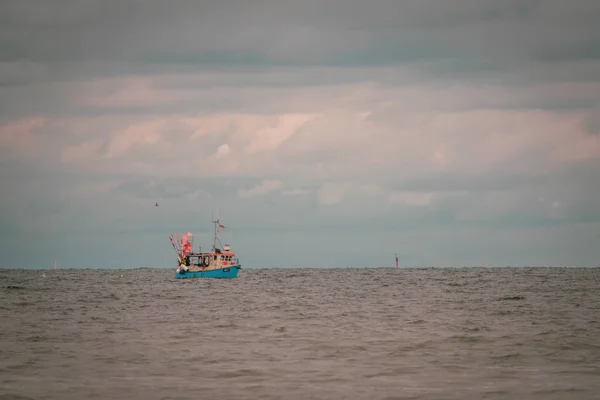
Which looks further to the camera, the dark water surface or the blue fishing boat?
the blue fishing boat

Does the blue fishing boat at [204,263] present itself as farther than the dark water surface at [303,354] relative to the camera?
Yes

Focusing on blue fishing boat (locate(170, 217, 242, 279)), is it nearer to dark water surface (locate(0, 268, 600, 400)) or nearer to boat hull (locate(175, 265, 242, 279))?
boat hull (locate(175, 265, 242, 279))

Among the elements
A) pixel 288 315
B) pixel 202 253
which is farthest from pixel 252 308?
pixel 202 253

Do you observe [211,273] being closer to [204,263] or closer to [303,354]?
[204,263]

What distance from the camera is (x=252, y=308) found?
70.5 m

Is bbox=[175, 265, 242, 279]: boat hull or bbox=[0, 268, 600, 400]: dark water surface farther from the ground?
bbox=[175, 265, 242, 279]: boat hull

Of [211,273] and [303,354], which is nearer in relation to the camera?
[303,354]

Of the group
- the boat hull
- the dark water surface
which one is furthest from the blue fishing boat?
the dark water surface

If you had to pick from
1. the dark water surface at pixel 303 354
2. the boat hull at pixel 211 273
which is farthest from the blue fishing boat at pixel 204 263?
the dark water surface at pixel 303 354

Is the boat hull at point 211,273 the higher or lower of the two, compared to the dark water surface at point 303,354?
higher

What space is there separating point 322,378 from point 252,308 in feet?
132

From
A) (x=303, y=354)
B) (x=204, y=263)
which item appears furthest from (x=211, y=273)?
(x=303, y=354)

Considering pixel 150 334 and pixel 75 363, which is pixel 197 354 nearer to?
pixel 75 363

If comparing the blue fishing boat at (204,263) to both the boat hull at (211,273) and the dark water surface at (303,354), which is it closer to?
the boat hull at (211,273)
